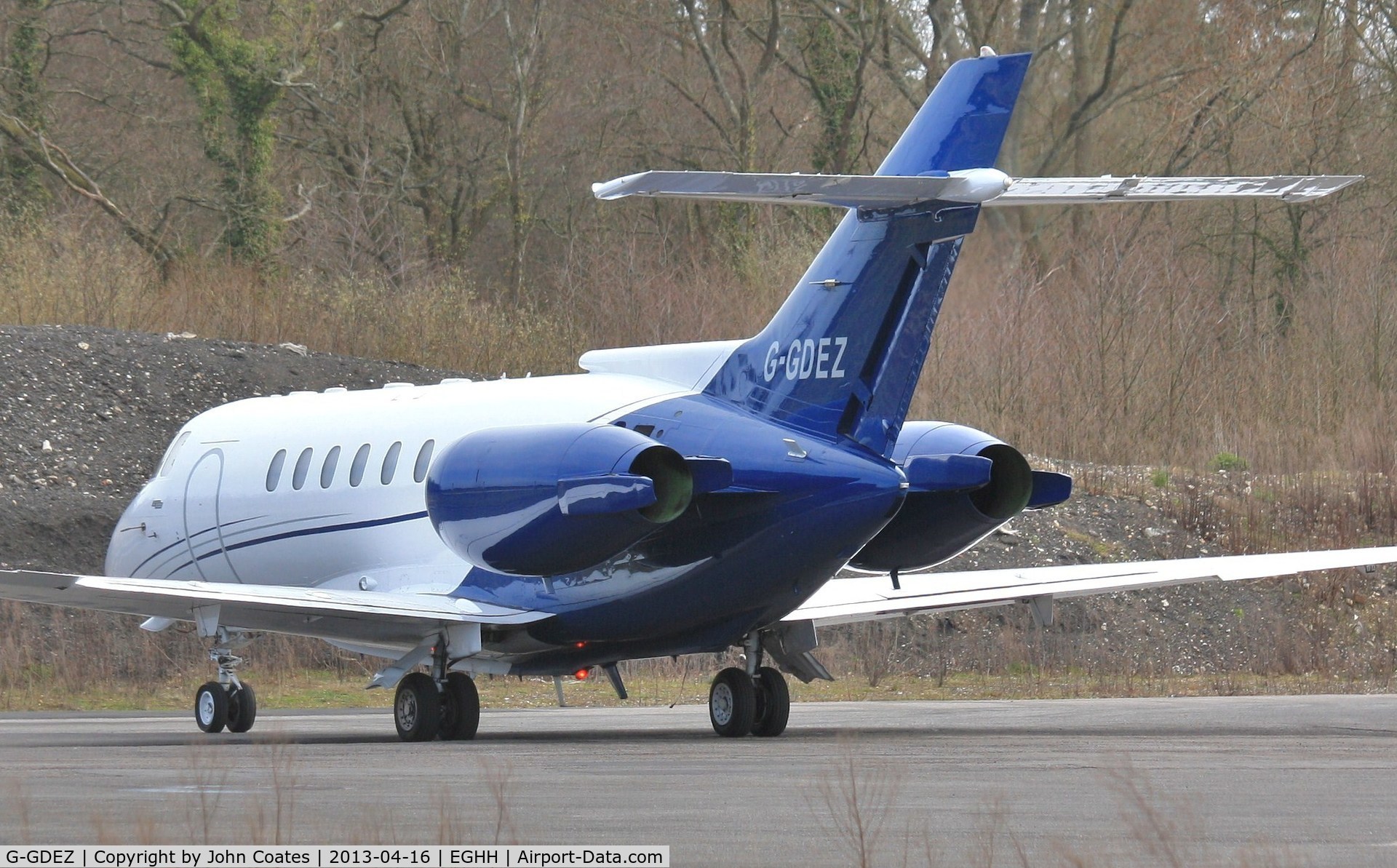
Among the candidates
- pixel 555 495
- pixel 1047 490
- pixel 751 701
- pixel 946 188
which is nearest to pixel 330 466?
pixel 751 701

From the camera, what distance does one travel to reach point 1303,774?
406 inches

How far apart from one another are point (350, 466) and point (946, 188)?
671 cm

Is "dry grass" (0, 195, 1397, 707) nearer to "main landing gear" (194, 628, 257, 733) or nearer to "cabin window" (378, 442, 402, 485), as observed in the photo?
"main landing gear" (194, 628, 257, 733)

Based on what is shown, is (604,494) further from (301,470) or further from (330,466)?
(301,470)

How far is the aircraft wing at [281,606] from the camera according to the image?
14.1 metres

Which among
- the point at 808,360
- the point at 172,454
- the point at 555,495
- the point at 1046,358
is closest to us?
the point at 555,495

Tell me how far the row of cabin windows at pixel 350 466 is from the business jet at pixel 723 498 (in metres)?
0.04

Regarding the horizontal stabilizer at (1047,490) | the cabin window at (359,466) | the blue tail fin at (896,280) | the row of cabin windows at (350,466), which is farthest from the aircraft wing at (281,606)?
the horizontal stabilizer at (1047,490)

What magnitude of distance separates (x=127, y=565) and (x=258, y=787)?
10906 millimetres

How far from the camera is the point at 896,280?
13.6m

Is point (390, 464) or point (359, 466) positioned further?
point (359, 466)

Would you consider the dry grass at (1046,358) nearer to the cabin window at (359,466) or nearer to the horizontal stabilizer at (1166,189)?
the cabin window at (359,466)

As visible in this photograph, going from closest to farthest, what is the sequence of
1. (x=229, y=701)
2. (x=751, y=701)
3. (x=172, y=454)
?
(x=751, y=701) → (x=229, y=701) → (x=172, y=454)

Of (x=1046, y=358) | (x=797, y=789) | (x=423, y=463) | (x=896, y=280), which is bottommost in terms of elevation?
(x=797, y=789)
